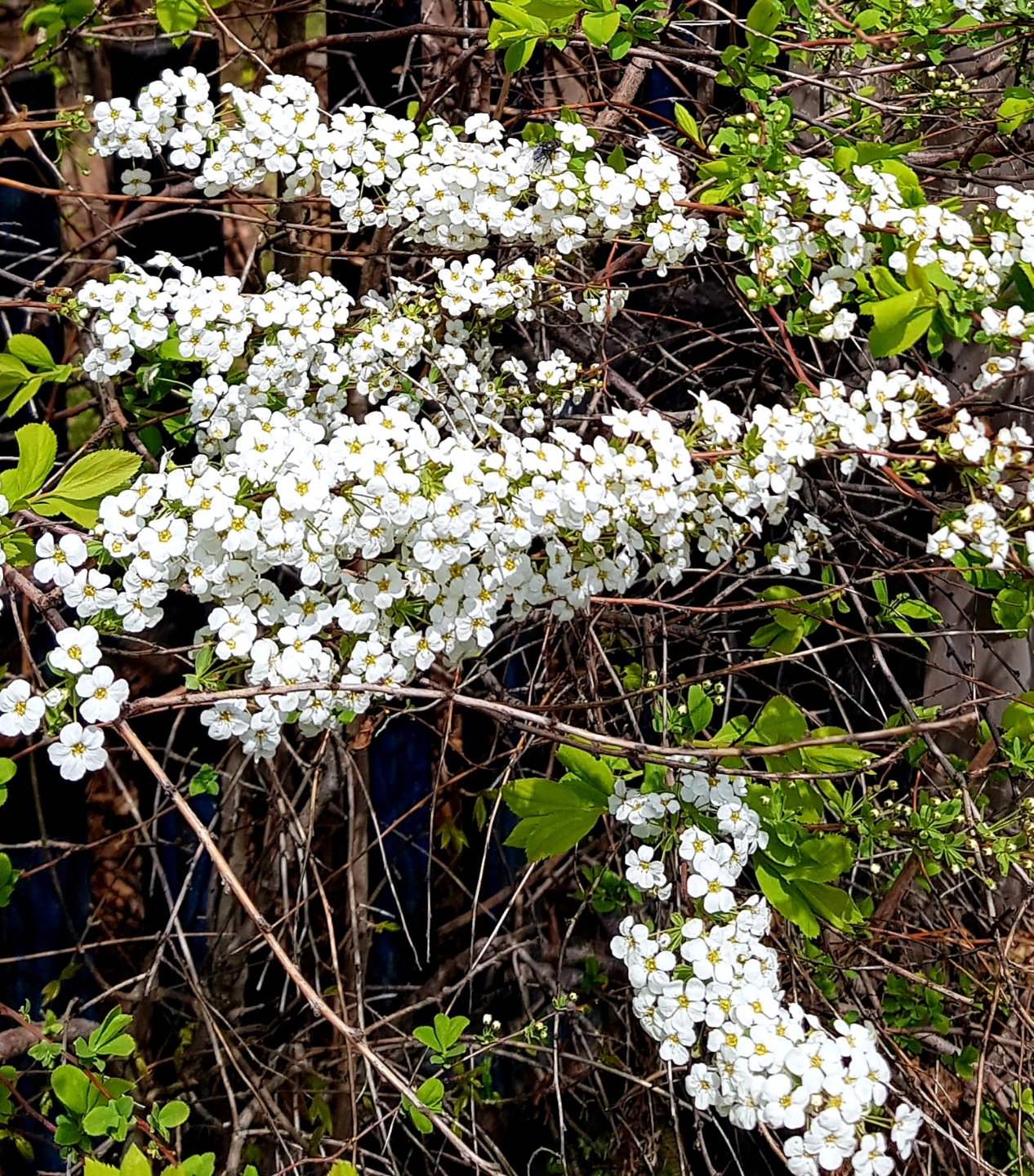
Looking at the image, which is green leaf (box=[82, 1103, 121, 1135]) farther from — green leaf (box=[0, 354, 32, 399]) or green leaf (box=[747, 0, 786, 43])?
green leaf (box=[747, 0, 786, 43])

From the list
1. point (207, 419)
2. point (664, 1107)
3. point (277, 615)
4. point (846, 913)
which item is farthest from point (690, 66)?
point (664, 1107)

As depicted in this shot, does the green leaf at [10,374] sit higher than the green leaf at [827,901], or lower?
higher

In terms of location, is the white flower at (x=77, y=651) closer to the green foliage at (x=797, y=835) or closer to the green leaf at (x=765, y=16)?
the green foliage at (x=797, y=835)

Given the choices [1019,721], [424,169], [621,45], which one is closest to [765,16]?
[621,45]

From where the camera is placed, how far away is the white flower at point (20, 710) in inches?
49.6

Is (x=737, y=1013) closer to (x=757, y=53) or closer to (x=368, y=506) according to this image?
(x=368, y=506)

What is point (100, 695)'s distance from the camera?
4.22ft

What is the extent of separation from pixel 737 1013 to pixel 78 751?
960 mm

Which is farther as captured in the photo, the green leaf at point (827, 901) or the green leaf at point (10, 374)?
the green leaf at point (10, 374)

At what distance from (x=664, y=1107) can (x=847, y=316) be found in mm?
1992

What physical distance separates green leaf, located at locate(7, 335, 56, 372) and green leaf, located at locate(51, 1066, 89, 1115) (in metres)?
1.26

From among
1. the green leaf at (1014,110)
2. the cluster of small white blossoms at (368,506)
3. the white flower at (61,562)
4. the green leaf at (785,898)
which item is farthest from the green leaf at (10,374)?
the green leaf at (1014,110)

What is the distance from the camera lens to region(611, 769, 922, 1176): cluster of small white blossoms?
49.4 inches

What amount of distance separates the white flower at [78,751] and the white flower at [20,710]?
0.04 metres
